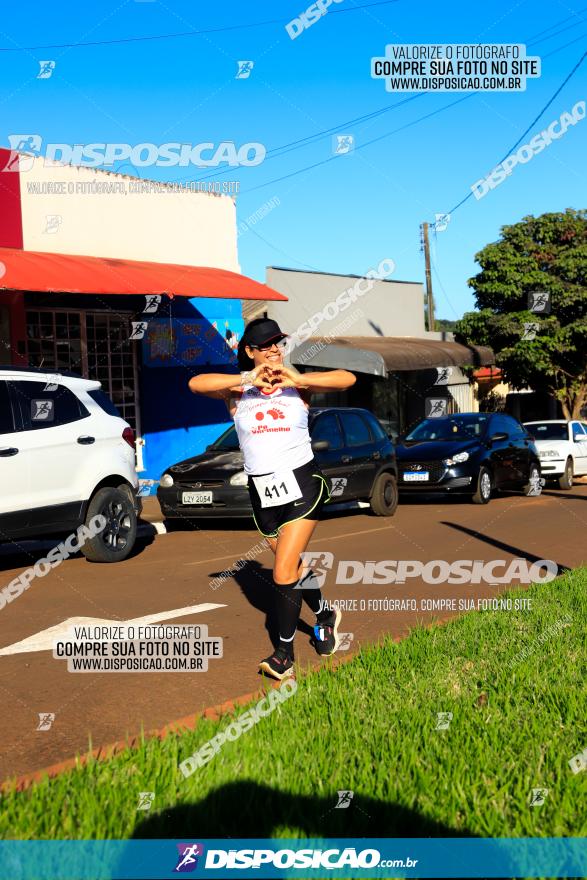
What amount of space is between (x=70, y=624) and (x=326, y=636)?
2.21m

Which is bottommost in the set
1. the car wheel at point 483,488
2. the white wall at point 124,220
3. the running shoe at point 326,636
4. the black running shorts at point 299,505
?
the car wheel at point 483,488

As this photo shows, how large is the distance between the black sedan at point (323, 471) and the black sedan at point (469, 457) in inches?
70.4

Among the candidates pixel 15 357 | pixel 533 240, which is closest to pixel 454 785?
pixel 15 357

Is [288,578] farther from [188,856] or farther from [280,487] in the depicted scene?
[188,856]

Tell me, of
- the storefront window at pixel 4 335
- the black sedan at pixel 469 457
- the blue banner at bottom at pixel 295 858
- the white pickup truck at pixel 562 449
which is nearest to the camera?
the blue banner at bottom at pixel 295 858

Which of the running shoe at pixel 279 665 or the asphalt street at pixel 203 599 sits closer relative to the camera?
the asphalt street at pixel 203 599

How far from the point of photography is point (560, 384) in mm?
34406

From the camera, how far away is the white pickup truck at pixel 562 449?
78.9 ft

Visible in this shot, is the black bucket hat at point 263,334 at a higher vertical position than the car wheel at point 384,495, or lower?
higher

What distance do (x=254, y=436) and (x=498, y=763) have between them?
7.94ft

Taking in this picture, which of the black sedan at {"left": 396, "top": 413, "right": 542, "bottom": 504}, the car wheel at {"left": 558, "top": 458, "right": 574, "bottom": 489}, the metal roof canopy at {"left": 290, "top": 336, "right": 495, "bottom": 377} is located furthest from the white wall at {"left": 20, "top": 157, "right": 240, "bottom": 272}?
the car wheel at {"left": 558, "top": 458, "right": 574, "bottom": 489}

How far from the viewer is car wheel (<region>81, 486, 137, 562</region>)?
11.1 m

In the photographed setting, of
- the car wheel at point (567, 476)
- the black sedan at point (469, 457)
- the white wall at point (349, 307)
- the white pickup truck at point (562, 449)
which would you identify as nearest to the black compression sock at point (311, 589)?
the black sedan at point (469, 457)

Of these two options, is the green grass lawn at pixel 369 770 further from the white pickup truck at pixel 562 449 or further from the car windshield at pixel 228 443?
the white pickup truck at pixel 562 449
